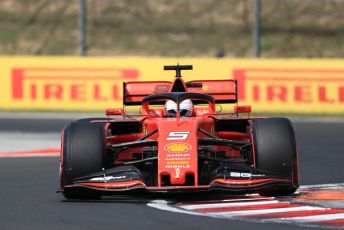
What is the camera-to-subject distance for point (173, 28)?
46.4 meters

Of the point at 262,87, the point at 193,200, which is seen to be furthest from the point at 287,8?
the point at 193,200

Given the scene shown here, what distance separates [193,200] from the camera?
38.8 ft

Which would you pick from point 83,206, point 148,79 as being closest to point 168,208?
point 83,206

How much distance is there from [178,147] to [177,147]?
0.04 feet

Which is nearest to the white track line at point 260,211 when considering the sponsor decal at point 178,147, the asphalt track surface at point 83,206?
the asphalt track surface at point 83,206

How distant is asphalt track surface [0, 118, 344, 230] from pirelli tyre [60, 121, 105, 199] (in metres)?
0.26

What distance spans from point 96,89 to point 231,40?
18.0 metres

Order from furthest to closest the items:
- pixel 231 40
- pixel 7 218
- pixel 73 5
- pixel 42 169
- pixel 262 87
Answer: pixel 73 5
pixel 231 40
pixel 262 87
pixel 42 169
pixel 7 218

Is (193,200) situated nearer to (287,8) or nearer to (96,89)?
(96,89)

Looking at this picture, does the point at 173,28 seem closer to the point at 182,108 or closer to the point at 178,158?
the point at 182,108

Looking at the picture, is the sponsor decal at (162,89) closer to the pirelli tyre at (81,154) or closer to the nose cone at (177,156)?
the pirelli tyre at (81,154)

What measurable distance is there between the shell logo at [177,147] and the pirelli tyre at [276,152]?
0.84 m

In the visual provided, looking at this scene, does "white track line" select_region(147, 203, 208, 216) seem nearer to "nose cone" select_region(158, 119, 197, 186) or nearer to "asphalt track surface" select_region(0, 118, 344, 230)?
"asphalt track surface" select_region(0, 118, 344, 230)

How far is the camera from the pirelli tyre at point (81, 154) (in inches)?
459
